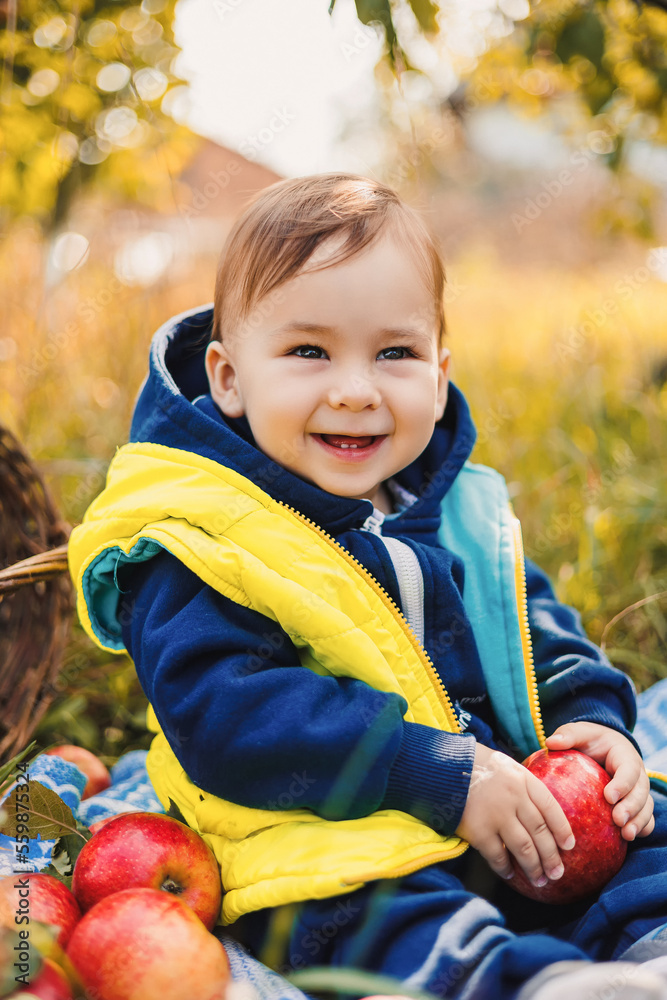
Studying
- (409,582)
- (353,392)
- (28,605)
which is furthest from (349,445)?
(28,605)

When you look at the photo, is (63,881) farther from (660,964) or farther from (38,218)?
(38,218)

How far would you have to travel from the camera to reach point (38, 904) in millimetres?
1292

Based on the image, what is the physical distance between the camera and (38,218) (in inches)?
181

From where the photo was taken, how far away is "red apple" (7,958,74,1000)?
1066 mm

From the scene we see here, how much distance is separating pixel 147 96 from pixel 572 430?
Answer: 2.14m

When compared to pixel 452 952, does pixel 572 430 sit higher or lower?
lower

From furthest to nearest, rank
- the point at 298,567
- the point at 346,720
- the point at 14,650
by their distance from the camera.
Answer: the point at 14,650
the point at 298,567
the point at 346,720

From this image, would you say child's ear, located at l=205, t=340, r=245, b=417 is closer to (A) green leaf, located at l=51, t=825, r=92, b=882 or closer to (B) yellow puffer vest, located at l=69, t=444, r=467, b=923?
(B) yellow puffer vest, located at l=69, t=444, r=467, b=923

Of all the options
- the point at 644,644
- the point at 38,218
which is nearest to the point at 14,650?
the point at 644,644

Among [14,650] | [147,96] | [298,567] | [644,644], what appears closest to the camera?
[298,567]

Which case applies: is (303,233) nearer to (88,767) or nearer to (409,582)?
(409,582)

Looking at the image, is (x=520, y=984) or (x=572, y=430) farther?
(x=572, y=430)

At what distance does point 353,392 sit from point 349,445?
123mm

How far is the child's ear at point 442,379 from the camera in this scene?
1.85 m
